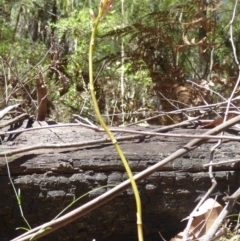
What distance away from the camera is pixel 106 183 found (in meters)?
1.90

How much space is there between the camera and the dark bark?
1.89 metres

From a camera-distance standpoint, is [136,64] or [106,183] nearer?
[106,183]

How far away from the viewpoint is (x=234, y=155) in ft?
6.55

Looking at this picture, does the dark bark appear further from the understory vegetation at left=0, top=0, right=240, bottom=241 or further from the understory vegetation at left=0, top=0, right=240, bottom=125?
the understory vegetation at left=0, top=0, right=240, bottom=125

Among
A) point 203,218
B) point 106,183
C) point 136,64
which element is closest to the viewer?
point 203,218

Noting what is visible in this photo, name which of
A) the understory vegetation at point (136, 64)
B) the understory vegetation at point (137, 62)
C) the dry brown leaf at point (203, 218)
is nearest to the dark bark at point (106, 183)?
the dry brown leaf at point (203, 218)

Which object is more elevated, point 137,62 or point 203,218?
point 137,62

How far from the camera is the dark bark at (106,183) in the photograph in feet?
6.19

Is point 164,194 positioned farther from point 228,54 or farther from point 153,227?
point 228,54

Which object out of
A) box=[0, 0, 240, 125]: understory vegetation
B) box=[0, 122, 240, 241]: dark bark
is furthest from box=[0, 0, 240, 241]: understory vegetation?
box=[0, 122, 240, 241]: dark bark

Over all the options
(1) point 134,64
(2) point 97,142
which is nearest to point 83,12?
(1) point 134,64

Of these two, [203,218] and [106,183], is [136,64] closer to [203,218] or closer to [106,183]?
[106,183]

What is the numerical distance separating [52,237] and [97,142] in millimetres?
410

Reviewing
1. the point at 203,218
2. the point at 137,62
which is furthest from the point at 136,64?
the point at 203,218
